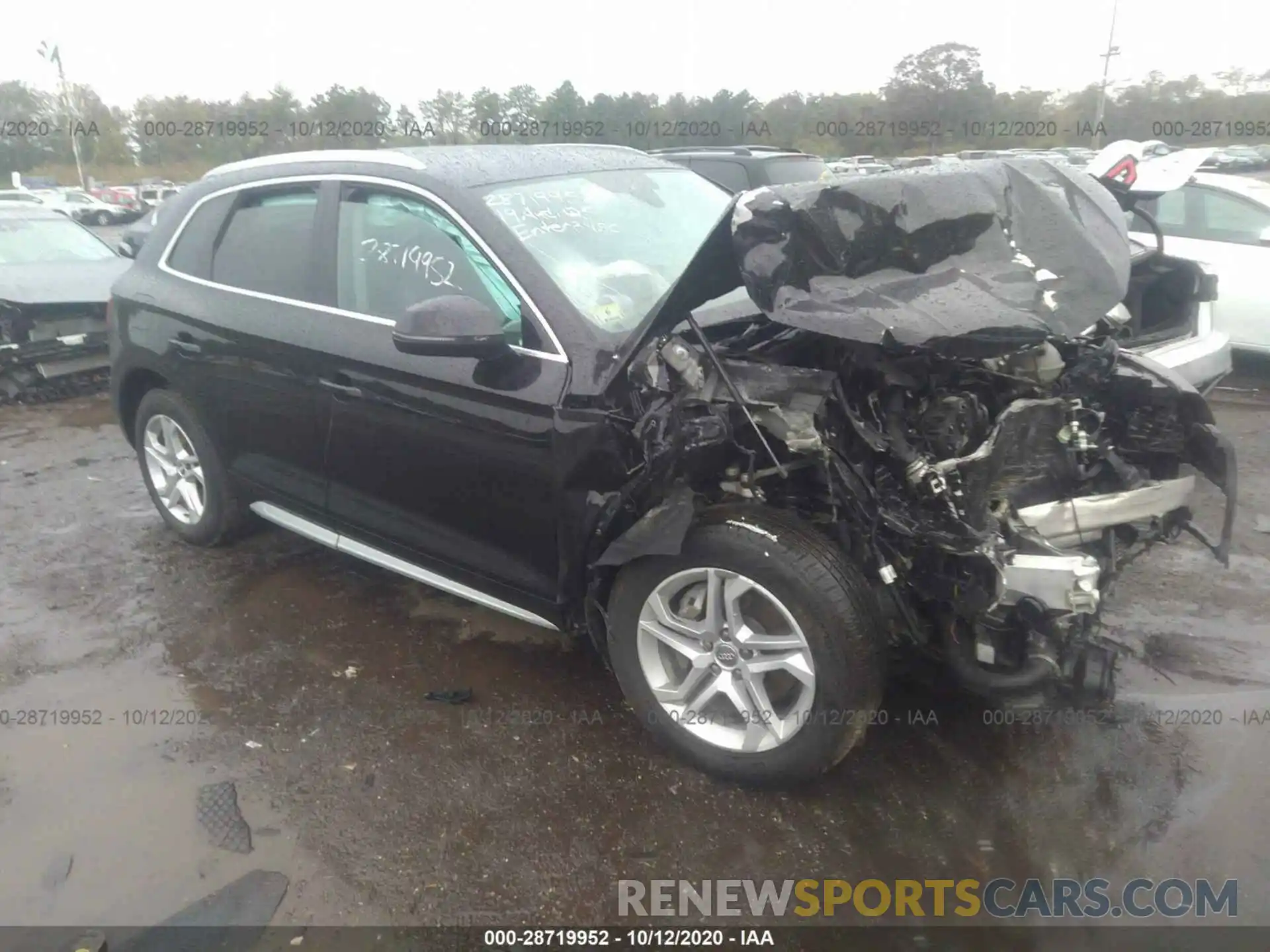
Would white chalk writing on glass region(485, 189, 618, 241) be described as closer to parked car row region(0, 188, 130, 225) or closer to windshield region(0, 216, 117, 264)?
windshield region(0, 216, 117, 264)

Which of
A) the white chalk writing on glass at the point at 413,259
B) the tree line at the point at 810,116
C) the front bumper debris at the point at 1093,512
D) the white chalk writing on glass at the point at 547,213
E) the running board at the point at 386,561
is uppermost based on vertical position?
the tree line at the point at 810,116

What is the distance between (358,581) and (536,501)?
1.70 meters

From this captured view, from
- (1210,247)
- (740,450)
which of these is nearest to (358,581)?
(740,450)

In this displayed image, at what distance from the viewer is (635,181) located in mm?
3861

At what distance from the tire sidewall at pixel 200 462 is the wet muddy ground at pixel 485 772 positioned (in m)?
0.36

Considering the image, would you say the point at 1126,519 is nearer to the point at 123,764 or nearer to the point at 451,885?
the point at 451,885

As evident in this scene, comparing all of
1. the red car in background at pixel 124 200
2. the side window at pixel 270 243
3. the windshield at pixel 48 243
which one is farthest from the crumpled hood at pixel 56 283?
the red car in background at pixel 124 200

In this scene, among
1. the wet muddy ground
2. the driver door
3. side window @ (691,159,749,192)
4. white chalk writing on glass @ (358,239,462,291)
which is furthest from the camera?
side window @ (691,159,749,192)

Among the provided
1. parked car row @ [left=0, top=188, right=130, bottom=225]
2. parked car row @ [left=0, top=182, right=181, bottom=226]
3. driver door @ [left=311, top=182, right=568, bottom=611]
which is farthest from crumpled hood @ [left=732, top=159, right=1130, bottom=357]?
parked car row @ [left=0, top=188, right=130, bottom=225]

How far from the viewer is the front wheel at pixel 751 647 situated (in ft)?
8.25

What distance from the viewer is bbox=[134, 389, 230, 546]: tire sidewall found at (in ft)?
14.0

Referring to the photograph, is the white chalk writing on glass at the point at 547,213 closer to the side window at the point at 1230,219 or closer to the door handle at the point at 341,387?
the door handle at the point at 341,387

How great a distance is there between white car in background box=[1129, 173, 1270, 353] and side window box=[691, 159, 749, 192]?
3.32 m

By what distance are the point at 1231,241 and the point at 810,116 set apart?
Result: 35280 millimetres
